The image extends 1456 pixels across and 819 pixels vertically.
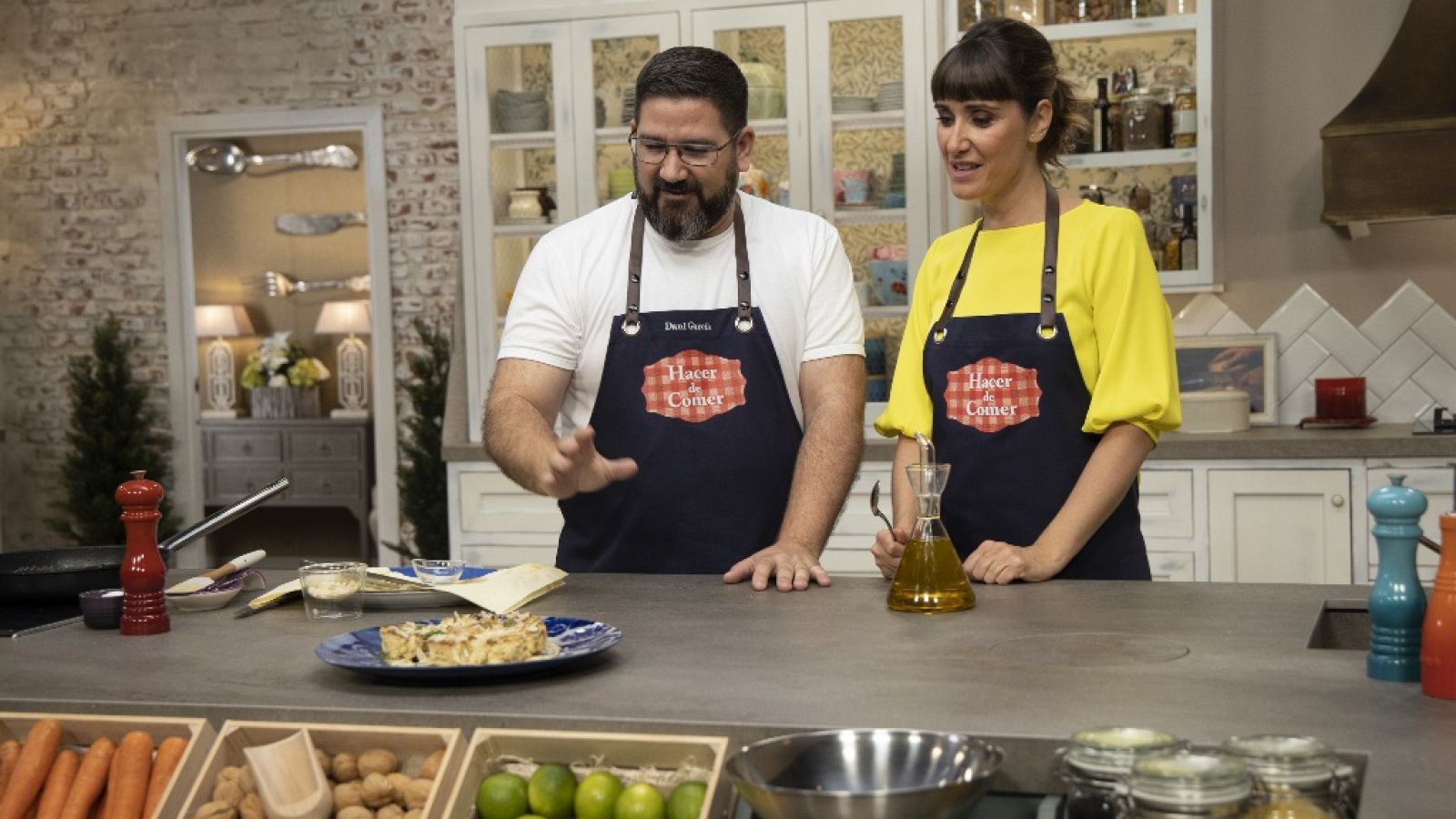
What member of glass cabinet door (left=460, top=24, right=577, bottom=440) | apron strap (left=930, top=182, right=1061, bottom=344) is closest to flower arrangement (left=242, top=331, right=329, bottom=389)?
glass cabinet door (left=460, top=24, right=577, bottom=440)

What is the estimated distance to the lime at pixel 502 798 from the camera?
4.77ft

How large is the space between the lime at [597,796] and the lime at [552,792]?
1 centimetres

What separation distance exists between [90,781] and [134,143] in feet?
20.8

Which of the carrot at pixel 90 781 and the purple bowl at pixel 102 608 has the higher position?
the purple bowl at pixel 102 608

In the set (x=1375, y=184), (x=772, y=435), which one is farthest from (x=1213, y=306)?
(x=772, y=435)

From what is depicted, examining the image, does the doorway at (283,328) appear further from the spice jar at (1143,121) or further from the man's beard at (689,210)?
the man's beard at (689,210)

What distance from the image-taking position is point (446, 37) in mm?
6812

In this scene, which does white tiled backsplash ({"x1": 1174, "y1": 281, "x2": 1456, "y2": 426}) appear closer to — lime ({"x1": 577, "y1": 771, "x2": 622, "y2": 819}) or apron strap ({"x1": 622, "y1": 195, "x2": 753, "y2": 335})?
apron strap ({"x1": 622, "y1": 195, "x2": 753, "y2": 335})

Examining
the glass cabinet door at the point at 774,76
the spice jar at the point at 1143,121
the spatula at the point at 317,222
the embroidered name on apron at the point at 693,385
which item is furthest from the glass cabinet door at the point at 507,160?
the spatula at the point at 317,222

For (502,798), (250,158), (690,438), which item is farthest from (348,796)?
(250,158)

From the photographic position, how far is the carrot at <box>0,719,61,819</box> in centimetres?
160

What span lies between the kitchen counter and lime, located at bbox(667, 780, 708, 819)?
0.07m

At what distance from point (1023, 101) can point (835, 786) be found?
4.32 feet

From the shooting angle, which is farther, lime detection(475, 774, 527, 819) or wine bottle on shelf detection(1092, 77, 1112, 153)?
wine bottle on shelf detection(1092, 77, 1112, 153)
